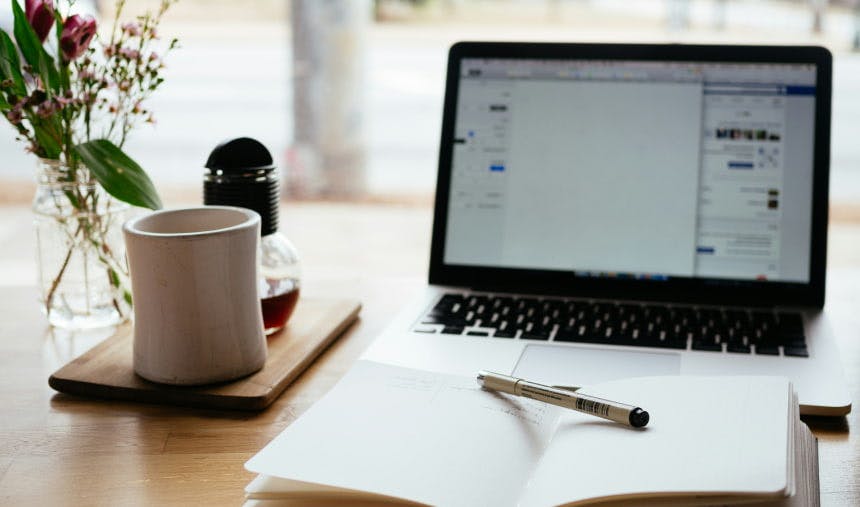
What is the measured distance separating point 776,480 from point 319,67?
3723 mm

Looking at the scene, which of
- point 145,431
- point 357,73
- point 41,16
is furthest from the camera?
point 357,73

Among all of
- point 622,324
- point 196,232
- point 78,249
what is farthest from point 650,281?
point 78,249

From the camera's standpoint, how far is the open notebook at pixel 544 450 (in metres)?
0.56

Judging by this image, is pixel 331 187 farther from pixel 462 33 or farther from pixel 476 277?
pixel 462 33

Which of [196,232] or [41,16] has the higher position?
[41,16]

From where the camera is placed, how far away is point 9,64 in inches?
34.7

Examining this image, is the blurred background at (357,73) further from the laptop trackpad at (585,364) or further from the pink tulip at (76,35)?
the laptop trackpad at (585,364)

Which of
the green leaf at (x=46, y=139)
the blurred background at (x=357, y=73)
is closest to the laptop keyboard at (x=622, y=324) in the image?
the green leaf at (x=46, y=139)

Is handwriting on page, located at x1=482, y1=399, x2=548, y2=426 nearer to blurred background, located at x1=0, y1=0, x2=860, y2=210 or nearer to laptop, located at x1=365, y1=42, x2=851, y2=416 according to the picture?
laptop, located at x1=365, y1=42, x2=851, y2=416

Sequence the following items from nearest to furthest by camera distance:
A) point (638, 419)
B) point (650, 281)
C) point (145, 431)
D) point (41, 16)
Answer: point (638, 419) → point (145, 431) → point (41, 16) → point (650, 281)

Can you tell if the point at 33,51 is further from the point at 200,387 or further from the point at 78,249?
the point at 200,387

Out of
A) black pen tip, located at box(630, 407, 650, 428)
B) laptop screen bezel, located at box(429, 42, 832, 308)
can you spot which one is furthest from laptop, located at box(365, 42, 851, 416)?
black pen tip, located at box(630, 407, 650, 428)

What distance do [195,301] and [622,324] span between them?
429mm

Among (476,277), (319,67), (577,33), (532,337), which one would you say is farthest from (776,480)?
(577,33)
